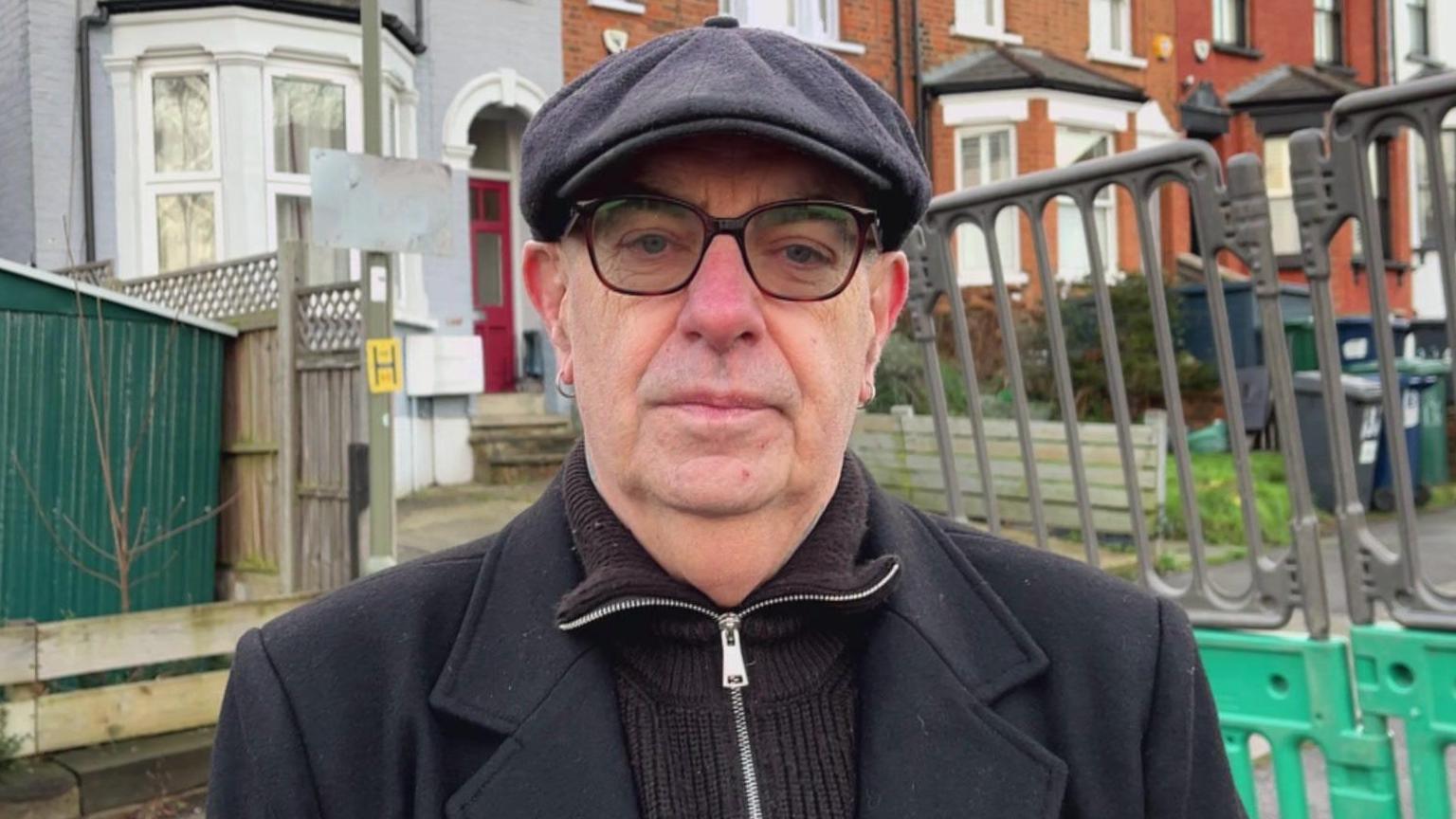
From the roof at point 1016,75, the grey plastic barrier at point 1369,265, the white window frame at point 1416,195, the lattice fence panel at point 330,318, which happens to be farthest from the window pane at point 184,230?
the white window frame at point 1416,195

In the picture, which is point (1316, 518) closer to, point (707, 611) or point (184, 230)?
point (707, 611)

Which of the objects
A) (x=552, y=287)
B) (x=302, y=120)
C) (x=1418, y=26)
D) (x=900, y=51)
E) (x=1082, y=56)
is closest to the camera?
(x=552, y=287)

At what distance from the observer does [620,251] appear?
149 cm

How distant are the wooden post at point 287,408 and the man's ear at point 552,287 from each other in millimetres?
7031

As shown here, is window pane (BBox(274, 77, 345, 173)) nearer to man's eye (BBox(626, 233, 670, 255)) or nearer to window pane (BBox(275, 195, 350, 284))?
window pane (BBox(275, 195, 350, 284))

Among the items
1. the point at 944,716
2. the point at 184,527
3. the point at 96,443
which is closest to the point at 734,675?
the point at 944,716

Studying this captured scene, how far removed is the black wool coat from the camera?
1462 mm

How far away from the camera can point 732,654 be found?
150 centimetres

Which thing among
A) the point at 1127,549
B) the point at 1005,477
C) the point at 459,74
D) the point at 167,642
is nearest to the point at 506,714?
the point at 1005,477

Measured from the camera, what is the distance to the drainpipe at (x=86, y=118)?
39.2 ft

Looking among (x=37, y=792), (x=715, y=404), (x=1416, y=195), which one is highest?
(x=1416, y=195)

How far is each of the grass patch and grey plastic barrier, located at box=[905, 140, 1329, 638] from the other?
402 cm

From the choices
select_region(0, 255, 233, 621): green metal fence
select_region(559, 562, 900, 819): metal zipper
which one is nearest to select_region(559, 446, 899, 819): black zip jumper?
select_region(559, 562, 900, 819): metal zipper

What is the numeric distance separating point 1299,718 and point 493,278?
13210 mm
